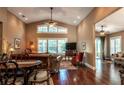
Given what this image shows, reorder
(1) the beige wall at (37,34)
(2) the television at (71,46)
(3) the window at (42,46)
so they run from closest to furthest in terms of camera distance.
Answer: (2) the television at (71,46) < (1) the beige wall at (37,34) < (3) the window at (42,46)

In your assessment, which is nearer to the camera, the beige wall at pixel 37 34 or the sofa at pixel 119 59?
the sofa at pixel 119 59

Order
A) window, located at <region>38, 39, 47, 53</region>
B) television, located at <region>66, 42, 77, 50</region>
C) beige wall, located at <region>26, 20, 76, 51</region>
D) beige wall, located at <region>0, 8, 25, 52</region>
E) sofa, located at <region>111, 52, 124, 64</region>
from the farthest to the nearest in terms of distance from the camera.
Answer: window, located at <region>38, 39, 47, 53</region>
beige wall, located at <region>26, 20, 76, 51</region>
television, located at <region>66, 42, 77, 50</region>
sofa, located at <region>111, 52, 124, 64</region>
beige wall, located at <region>0, 8, 25, 52</region>

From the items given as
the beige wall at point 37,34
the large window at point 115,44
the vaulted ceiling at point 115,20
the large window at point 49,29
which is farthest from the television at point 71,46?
the vaulted ceiling at point 115,20

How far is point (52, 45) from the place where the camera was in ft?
53.0

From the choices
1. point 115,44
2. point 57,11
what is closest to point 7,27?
point 57,11

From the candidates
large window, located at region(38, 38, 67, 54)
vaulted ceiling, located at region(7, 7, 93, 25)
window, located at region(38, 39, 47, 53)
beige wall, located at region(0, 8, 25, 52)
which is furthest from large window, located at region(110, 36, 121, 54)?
beige wall, located at region(0, 8, 25, 52)

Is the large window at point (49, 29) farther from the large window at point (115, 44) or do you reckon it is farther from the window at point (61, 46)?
the large window at point (115, 44)

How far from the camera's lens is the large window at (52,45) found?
16031 mm

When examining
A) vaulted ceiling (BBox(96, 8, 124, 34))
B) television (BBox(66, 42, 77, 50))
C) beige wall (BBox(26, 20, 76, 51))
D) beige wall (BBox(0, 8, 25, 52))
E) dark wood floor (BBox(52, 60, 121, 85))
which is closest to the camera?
dark wood floor (BBox(52, 60, 121, 85))

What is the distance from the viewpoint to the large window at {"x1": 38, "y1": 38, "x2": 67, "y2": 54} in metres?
16.0

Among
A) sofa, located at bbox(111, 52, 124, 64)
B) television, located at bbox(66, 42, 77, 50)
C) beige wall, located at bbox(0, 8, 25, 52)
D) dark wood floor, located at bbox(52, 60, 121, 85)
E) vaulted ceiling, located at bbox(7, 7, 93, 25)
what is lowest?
dark wood floor, located at bbox(52, 60, 121, 85)

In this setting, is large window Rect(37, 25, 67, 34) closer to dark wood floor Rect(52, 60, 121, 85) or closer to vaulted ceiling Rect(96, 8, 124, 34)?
vaulted ceiling Rect(96, 8, 124, 34)
